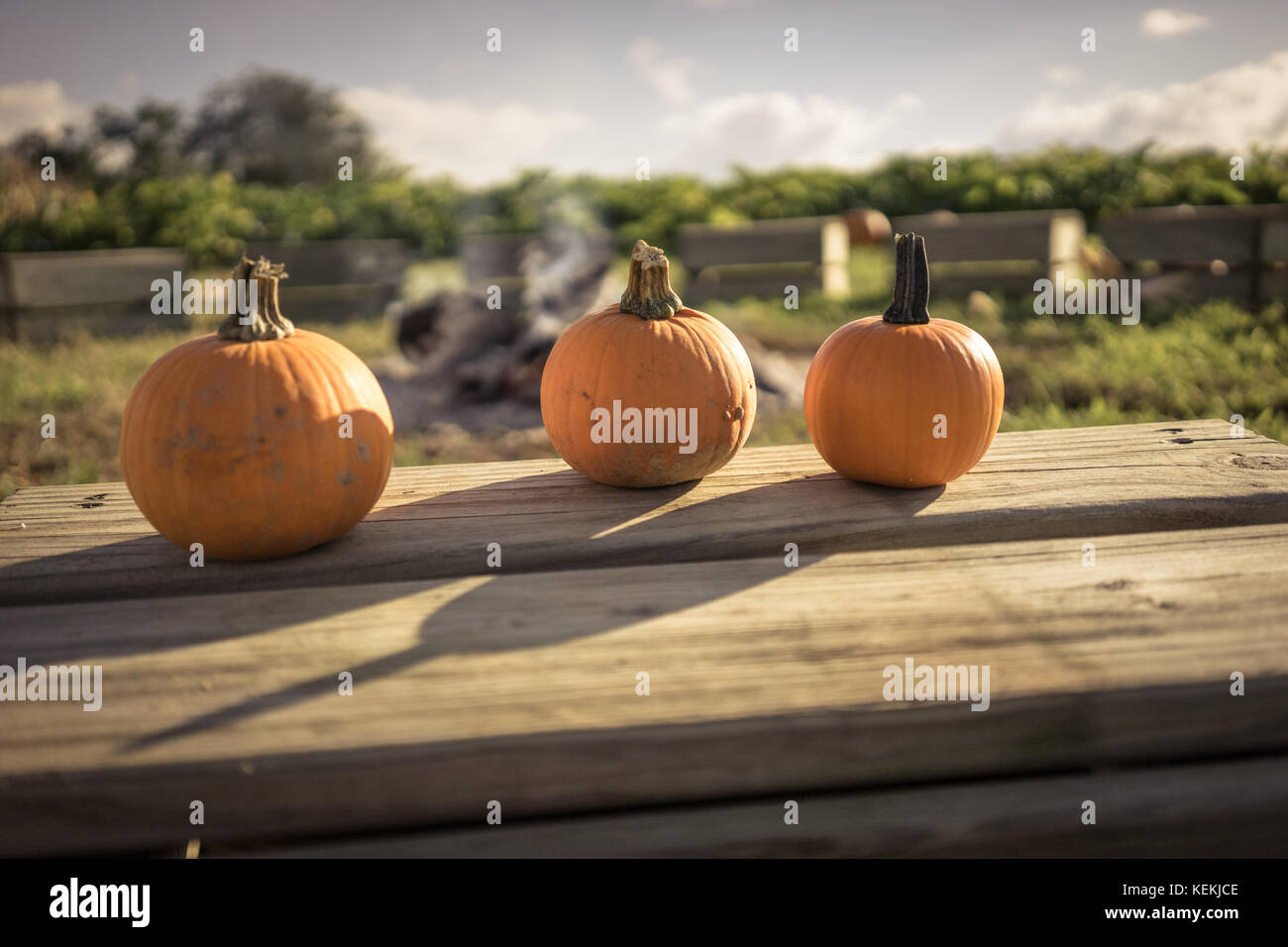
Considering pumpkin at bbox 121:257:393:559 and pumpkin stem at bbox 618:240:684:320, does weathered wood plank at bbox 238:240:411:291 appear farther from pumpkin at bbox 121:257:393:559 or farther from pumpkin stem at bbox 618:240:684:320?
pumpkin at bbox 121:257:393:559

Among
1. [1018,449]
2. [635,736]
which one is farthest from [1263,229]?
[635,736]

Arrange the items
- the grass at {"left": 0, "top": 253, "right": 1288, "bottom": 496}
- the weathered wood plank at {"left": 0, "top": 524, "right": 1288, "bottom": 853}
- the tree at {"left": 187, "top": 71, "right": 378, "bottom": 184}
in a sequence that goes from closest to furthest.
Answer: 1. the weathered wood plank at {"left": 0, "top": 524, "right": 1288, "bottom": 853}
2. the grass at {"left": 0, "top": 253, "right": 1288, "bottom": 496}
3. the tree at {"left": 187, "top": 71, "right": 378, "bottom": 184}

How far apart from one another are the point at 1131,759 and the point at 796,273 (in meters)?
8.85

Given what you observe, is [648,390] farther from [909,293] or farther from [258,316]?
[258,316]

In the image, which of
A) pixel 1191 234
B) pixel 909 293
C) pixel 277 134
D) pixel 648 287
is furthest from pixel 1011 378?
pixel 277 134

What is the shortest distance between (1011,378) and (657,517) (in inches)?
168

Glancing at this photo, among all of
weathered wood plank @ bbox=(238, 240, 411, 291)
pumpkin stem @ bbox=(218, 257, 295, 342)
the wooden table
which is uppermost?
weathered wood plank @ bbox=(238, 240, 411, 291)

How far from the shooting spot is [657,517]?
2.02 meters

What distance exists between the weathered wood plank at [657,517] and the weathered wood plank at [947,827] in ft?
2.15

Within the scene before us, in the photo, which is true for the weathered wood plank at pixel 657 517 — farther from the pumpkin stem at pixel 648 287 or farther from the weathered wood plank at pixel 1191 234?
the weathered wood plank at pixel 1191 234

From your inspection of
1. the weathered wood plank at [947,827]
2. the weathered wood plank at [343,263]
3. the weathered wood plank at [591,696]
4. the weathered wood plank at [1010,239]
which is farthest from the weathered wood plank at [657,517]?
the weathered wood plank at [343,263]

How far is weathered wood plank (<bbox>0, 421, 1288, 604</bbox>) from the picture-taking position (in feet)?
6.03

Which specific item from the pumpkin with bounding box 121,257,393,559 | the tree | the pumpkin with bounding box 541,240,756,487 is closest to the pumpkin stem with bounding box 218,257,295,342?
the pumpkin with bounding box 121,257,393,559
